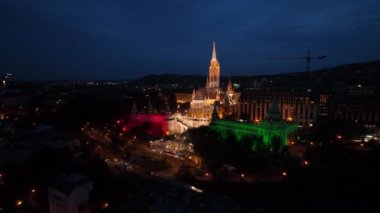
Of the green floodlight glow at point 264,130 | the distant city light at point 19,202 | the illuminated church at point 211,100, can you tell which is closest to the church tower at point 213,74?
the illuminated church at point 211,100

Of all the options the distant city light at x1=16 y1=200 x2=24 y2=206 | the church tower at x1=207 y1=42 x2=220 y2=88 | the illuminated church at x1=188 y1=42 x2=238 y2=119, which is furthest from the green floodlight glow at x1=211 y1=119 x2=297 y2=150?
the church tower at x1=207 y1=42 x2=220 y2=88

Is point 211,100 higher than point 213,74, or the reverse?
point 213,74

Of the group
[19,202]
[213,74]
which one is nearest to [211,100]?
[213,74]

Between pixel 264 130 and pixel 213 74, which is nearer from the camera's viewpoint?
pixel 264 130

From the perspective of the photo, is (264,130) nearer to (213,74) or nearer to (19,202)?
(19,202)

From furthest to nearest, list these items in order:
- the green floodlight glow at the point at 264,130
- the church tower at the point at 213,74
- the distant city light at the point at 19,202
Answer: the church tower at the point at 213,74, the green floodlight glow at the point at 264,130, the distant city light at the point at 19,202

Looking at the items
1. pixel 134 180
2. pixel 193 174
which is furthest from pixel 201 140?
pixel 134 180

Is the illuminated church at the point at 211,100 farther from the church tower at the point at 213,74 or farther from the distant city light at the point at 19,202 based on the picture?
the distant city light at the point at 19,202

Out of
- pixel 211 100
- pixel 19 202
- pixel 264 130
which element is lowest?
pixel 19 202

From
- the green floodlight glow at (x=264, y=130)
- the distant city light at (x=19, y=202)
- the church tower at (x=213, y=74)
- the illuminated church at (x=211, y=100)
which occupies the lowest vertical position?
the distant city light at (x=19, y=202)

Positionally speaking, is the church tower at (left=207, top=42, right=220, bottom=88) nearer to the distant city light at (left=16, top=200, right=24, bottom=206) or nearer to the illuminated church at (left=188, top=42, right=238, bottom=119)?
the illuminated church at (left=188, top=42, right=238, bottom=119)

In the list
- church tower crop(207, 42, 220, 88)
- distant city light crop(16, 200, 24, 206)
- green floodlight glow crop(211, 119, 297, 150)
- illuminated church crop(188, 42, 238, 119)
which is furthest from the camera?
church tower crop(207, 42, 220, 88)
